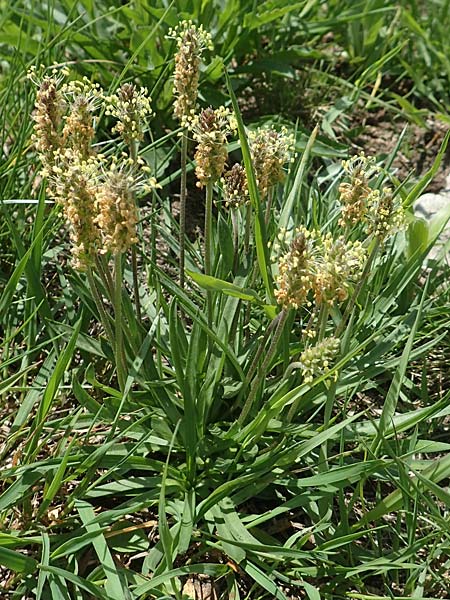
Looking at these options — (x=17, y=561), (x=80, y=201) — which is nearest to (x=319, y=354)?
(x=80, y=201)

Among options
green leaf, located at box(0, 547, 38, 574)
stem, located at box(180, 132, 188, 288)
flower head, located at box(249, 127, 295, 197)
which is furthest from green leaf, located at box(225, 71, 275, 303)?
green leaf, located at box(0, 547, 38, 574)

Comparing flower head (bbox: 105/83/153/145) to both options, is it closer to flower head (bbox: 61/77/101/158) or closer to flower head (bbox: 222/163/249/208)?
flower head (bbox: 61/77/101/158)

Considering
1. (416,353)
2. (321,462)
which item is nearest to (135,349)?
(321,462)

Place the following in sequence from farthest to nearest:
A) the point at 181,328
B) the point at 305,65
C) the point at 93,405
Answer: the point at 305,65, the point at 181,328, the point at 93,405

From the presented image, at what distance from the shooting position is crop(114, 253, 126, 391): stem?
201 centimetres

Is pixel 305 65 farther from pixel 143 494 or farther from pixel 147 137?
pixel 143 494

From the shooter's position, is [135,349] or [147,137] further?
[147,137]

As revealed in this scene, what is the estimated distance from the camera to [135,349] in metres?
2.50

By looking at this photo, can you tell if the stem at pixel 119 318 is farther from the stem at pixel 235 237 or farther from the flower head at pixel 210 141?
the stem at pixel 235 237

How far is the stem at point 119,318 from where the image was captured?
2.01 m

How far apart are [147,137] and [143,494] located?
1873mm

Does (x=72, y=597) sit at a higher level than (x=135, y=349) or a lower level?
lower

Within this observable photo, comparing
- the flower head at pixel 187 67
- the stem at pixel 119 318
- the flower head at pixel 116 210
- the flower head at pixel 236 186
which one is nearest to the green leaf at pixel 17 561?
the stem at pixel 119 318

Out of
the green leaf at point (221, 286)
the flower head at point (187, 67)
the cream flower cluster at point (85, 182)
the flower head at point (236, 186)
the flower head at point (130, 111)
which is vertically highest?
the flower head at point (187, 67)
